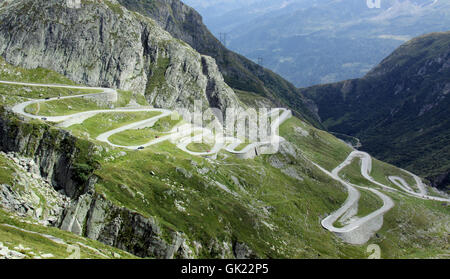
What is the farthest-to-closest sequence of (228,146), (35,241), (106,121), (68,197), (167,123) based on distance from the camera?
(167,123), (228,146), (106,121), (68,197), (35,241)

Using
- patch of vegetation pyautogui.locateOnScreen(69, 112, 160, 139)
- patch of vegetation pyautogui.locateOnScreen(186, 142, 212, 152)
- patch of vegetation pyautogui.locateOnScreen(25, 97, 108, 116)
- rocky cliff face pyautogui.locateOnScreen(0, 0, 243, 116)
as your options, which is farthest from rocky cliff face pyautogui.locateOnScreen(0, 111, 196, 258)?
rocky cliff face pyautogui.locateOnScreen(0, 0, 243, 116)

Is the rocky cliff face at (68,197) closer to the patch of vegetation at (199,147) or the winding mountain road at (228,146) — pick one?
the winding mountain road at (228,146)

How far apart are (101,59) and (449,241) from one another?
612 ft

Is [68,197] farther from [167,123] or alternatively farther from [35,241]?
[167,123]

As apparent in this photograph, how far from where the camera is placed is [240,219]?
270 feet

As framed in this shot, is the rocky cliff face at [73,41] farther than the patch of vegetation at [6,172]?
Yes

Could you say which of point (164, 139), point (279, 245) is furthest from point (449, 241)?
point (164, 139)

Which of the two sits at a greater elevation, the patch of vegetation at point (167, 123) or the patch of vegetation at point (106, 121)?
the patch of vegetation at point (106, 121)

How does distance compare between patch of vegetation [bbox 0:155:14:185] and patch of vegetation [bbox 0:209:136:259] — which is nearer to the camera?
patch of vegetation [bbox 0:209:136:259]

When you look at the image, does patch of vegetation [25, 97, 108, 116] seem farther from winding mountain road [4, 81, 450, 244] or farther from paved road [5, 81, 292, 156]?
winding mountain road [4, 81, 450, 244]

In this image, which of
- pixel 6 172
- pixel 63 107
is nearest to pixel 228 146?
pixel 63 107

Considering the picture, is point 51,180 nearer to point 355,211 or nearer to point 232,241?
point 232,241

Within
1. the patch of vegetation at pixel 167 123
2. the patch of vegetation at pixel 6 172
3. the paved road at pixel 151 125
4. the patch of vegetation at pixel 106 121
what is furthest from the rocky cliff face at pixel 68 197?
the patch of vegetation at pixel 167 123
